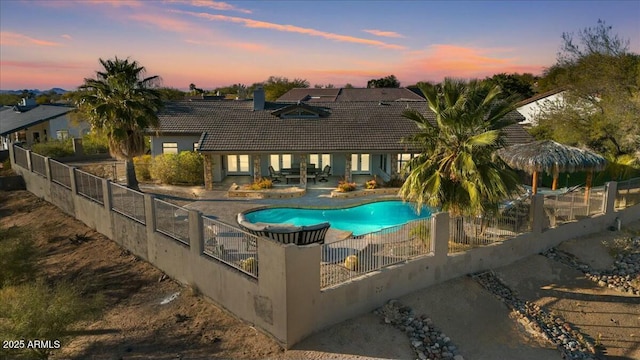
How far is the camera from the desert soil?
411 inches

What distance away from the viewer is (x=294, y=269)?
9.91 m

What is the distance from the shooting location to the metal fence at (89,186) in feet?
57.9

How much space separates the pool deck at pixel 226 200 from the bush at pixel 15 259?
6919 millimetres

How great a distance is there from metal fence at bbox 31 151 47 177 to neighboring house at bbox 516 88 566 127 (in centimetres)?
2711

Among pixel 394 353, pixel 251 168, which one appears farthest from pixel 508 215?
pixel 251 168

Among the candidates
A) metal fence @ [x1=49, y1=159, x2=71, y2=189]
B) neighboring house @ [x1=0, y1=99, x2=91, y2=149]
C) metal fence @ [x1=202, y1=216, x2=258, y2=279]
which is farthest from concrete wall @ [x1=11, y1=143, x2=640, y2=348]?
neighboring house @ [x1=0, y1=99, x2=91, y2=149]

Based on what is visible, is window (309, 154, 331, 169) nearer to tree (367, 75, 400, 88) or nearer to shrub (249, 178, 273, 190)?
shrub (249, 178, 273, 190)

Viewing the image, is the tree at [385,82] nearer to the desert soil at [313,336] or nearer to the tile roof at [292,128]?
the tile roof at [292,128]

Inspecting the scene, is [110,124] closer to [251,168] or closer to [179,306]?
[251,168]

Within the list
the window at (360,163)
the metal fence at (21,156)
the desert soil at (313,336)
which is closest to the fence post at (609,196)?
the desert soil at (313,336)

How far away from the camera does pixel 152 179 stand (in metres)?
26.9

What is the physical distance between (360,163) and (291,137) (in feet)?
16.5

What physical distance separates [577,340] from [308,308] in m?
7.74

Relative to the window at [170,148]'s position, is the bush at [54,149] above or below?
below
